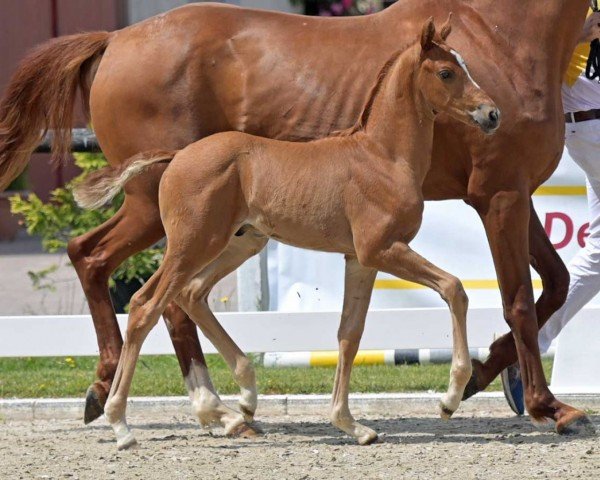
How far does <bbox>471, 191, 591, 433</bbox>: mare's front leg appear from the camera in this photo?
231 inches

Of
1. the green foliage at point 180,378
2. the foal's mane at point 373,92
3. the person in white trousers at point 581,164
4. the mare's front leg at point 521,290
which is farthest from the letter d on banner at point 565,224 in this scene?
the foal's mane at point 373,92

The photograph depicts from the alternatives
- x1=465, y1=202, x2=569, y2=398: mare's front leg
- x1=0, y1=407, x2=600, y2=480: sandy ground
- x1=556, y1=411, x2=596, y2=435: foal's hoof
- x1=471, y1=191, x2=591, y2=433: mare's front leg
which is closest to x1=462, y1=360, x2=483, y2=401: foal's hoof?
x1=465, y1=202, x2=569, y2=398: mare's front leg

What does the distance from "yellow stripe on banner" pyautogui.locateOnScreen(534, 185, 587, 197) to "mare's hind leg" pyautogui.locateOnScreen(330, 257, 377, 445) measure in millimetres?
2858

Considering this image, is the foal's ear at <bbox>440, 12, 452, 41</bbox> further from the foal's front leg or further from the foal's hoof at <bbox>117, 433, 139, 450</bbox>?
the foal's hoof at <bbox>117, 433, 139, 450</bbox>

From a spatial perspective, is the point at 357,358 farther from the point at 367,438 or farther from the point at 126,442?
the point at 126,442

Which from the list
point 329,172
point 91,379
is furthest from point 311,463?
point 91,379

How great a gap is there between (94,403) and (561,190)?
3.57 meters

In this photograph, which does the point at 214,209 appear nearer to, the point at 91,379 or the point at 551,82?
the point at 551,82

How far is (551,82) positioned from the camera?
5973 mm

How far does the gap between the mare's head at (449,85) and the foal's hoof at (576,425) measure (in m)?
1.36

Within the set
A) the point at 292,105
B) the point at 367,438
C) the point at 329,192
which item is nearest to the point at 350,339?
the point at 367,438

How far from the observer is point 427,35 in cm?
545

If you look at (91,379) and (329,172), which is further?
(91,379)

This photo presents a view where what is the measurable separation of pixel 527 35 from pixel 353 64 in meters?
0.80
